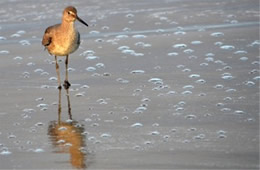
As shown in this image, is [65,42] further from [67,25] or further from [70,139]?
[70,139]

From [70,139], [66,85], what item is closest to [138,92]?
[66,85]

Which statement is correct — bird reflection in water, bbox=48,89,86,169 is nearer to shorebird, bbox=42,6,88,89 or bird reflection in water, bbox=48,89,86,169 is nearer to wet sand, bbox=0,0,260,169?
wet sand, bbox=0,0,260,169

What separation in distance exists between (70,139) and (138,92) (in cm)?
163

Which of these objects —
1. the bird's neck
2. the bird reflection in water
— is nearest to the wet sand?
the bird reflection in water

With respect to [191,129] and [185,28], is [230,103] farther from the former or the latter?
[185,28]

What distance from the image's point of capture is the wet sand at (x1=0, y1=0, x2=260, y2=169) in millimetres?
6047

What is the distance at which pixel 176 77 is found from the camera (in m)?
8.45

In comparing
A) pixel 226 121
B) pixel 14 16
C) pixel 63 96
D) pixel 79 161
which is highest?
pixel 14 16

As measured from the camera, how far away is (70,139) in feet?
21.3

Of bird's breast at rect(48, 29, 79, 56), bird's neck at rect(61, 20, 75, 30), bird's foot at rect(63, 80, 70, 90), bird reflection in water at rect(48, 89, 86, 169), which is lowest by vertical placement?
bird reflection in water at rect(48, 89, 86, 169)

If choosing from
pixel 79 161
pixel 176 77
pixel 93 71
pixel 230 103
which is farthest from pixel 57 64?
pixel 79 161

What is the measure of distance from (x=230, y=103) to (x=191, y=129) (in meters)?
0.91

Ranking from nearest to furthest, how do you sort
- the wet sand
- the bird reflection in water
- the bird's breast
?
the bird reflection in water < the wet sand < the bird's breast

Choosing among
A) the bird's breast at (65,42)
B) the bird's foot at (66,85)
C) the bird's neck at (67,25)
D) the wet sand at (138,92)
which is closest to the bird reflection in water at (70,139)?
the wet sand at (138,92)
